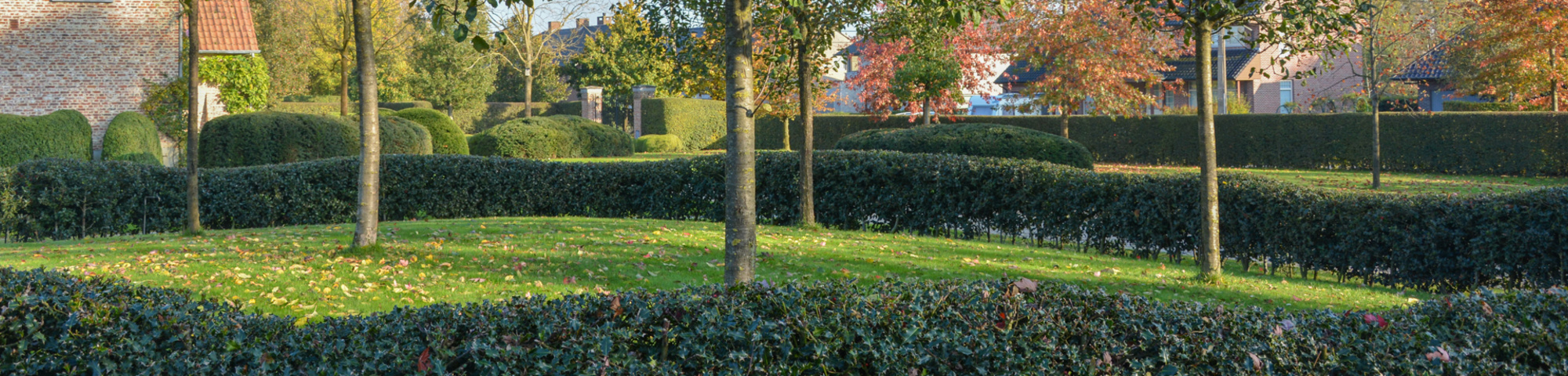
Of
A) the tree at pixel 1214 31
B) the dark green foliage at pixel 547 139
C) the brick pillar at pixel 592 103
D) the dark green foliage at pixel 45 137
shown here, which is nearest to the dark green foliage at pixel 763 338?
the tree at pixel 1214 31

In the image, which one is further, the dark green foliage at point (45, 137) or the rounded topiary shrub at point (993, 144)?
the dark green foliage at point (45, 137)

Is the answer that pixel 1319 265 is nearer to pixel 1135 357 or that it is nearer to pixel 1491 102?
pixel 1135 357

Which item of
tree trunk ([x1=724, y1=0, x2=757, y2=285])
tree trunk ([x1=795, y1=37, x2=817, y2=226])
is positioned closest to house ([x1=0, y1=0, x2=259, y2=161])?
tree trunk ([x1=795, y1=37, x2=817, y2=226])

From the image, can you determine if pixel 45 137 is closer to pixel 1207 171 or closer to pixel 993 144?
pixel 993 144

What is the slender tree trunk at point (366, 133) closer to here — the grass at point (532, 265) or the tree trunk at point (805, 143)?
the grass at point (532, 265)

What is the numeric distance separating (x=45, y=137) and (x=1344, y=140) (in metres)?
28.2

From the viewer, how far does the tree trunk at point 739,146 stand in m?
5.32

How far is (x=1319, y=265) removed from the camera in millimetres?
8570

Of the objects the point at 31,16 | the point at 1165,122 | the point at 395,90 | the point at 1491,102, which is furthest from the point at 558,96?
the point at 1491,102

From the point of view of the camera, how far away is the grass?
21.6 ft

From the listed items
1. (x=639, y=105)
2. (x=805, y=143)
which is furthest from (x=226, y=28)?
(x=805, y=143)

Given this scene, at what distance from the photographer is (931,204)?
11.4m

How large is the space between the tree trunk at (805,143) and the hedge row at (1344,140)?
23.6 feet

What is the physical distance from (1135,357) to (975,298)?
569 mm
